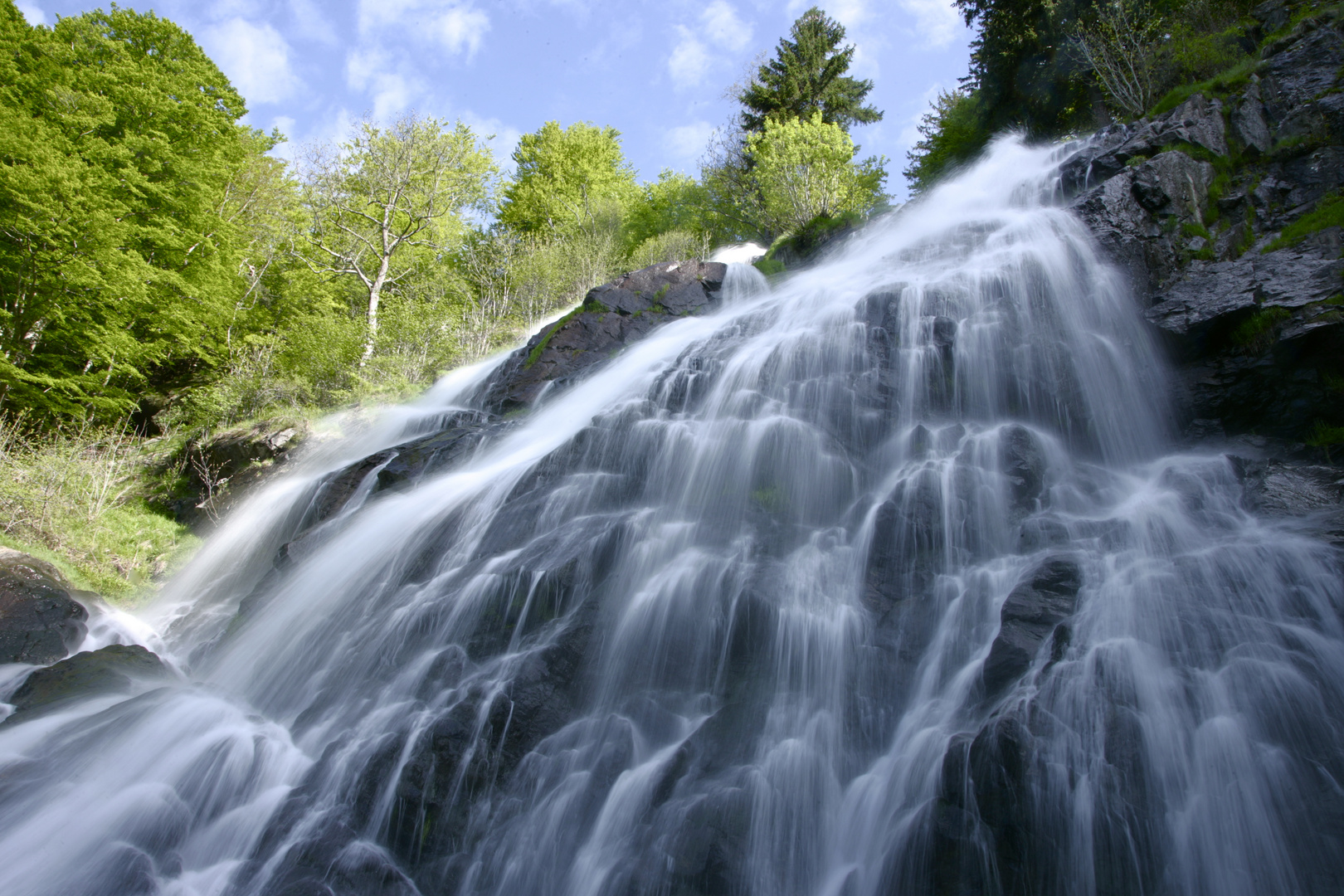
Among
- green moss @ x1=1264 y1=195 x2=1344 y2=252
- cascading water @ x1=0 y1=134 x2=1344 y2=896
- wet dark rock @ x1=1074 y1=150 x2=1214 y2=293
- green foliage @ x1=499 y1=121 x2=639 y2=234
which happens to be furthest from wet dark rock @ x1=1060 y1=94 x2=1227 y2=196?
green foliage @ x1=499 y1=121 x2=639 y2=234

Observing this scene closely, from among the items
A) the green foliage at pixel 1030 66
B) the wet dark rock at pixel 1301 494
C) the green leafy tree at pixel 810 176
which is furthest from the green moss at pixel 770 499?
the green foliage at pixel 1030 66

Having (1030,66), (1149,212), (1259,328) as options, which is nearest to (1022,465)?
(1259,328)

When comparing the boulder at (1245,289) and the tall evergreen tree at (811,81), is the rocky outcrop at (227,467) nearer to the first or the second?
the boulder at (1245,289)

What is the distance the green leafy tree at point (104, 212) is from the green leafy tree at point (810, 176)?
15.4 m

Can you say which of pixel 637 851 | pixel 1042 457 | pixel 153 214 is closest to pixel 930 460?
pixel 1042 457

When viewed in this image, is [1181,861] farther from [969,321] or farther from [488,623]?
[969,321]

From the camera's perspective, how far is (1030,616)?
197 inches

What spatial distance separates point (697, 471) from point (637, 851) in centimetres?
448

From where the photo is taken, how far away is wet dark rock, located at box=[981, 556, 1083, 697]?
4707mm

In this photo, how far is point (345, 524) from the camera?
9.37 meters

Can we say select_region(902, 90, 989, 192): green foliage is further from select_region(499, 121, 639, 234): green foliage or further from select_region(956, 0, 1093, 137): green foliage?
select_region(499, 121, 639, 234): green foliage

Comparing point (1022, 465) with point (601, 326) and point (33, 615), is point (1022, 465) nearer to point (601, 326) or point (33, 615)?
point (601, 326)

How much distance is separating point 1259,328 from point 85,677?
41.3 feet

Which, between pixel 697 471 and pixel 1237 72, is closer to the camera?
pixel 697 471
